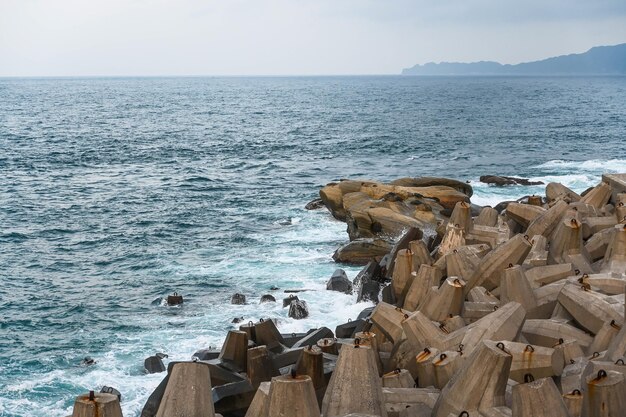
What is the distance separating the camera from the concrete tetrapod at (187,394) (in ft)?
28.1

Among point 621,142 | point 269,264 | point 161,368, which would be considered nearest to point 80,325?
point 161,368

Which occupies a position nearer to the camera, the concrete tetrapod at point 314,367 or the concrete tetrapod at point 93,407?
the concrete tetrapod at point 93,407

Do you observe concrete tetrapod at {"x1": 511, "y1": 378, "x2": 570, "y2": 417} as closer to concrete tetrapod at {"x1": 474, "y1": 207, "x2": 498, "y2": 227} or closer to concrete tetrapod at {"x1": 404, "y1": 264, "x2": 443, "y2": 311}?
concrete tetrapod at {"x1": 404, "y1": 264, "x2": 443, "y2": 311}

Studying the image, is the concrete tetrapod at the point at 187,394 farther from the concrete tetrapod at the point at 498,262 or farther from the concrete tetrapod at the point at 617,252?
the concrete tetrapod at the point at 617,252

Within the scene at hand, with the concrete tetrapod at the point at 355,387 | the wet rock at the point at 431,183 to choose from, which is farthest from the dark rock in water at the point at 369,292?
the concrete tetrapod at the point at 355,387

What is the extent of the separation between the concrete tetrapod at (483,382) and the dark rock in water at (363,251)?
19808mm

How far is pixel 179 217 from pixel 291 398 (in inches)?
1328

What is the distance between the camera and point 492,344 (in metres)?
9.36

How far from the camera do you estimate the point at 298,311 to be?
22.7 m

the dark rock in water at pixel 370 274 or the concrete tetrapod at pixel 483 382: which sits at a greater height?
the concrete tetrapod at pixel 483 382

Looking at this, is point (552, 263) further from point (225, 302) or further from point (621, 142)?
point (621, 142)

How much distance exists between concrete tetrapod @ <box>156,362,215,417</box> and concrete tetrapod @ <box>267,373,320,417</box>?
1.07m

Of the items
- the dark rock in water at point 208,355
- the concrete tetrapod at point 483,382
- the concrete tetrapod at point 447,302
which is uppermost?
the concrete tetrapod at point 483,382

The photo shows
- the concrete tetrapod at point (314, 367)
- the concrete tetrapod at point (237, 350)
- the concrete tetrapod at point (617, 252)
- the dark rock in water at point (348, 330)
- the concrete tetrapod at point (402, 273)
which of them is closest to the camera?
the concrete tetrapod at point (314, 367)
